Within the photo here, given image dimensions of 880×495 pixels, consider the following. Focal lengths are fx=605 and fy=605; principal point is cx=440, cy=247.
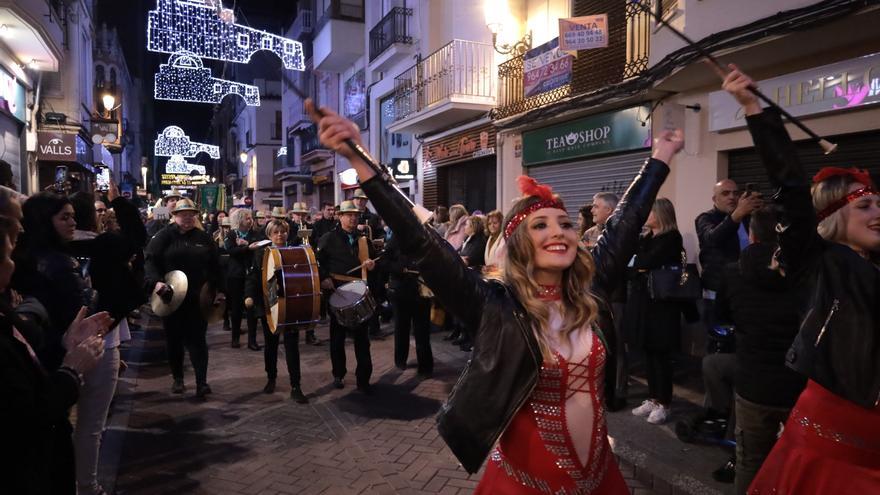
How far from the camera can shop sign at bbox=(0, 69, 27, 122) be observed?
494 inches

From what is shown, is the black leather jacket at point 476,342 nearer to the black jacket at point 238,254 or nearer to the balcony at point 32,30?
the black jacket at point 238,254

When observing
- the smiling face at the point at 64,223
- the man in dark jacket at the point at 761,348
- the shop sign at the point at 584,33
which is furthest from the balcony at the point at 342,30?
the man in dark jacket at the point at 761,348

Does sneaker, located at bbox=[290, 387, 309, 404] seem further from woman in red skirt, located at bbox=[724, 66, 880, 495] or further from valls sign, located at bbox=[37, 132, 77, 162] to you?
valls sign, located at bbox=[37, 132, 77, 162]

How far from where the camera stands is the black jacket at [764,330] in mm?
3279

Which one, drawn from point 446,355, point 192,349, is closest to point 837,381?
point 192,349

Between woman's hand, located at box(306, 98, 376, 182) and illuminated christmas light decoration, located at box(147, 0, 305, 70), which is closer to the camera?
woman's hand, located at box(306, 98, 376, 182)

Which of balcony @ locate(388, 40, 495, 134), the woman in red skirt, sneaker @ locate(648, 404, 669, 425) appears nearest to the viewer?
the woman in red skirt

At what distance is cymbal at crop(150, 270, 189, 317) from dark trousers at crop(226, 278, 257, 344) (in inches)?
116

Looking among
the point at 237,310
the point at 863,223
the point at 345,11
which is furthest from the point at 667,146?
the point at 345,11

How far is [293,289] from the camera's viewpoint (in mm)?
6543

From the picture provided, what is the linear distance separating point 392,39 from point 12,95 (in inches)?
Result: 377

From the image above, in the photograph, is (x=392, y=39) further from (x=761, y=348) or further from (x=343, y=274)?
(x=761, y=348)

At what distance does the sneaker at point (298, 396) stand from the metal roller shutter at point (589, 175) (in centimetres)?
647

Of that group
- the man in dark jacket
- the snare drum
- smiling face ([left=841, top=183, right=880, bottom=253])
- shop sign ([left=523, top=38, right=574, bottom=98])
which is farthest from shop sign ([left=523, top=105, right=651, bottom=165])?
smiling face ([left=841, top=183, right=880, bottom=253])
